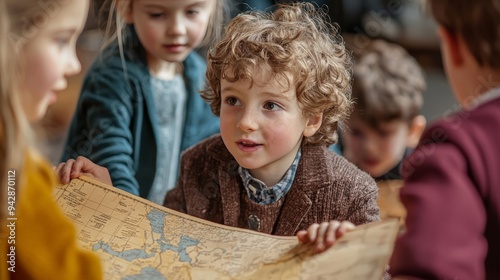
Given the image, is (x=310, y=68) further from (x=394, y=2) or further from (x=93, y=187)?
(x=394, y=2)

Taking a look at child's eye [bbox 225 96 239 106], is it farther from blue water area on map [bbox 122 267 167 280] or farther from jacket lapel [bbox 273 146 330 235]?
blue water area on map [bbox 122 267 167 280]

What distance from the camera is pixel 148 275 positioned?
106 centimetres

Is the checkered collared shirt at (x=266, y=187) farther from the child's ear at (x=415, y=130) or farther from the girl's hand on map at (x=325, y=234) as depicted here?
the child's ear at (x=415, y=130)

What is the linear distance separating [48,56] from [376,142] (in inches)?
47.8

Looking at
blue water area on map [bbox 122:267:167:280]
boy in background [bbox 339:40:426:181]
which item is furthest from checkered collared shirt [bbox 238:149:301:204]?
boy in background [bbox 339:40:426:181]

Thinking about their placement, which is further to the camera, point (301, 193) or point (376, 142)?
point (376, 142)

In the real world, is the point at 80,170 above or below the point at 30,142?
below

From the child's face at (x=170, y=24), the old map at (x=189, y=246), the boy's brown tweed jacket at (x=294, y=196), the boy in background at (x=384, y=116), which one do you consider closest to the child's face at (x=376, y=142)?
the boy in background at (x=384, y=116)

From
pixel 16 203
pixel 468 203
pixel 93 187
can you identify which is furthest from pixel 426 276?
pixel 93 187

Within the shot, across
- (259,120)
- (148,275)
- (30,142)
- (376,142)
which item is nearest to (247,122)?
(259,120)

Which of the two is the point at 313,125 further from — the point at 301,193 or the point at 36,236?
the point at 36,236

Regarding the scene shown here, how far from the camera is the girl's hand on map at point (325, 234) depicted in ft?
3.37

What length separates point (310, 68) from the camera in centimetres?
120

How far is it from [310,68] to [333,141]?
0.13 meters
